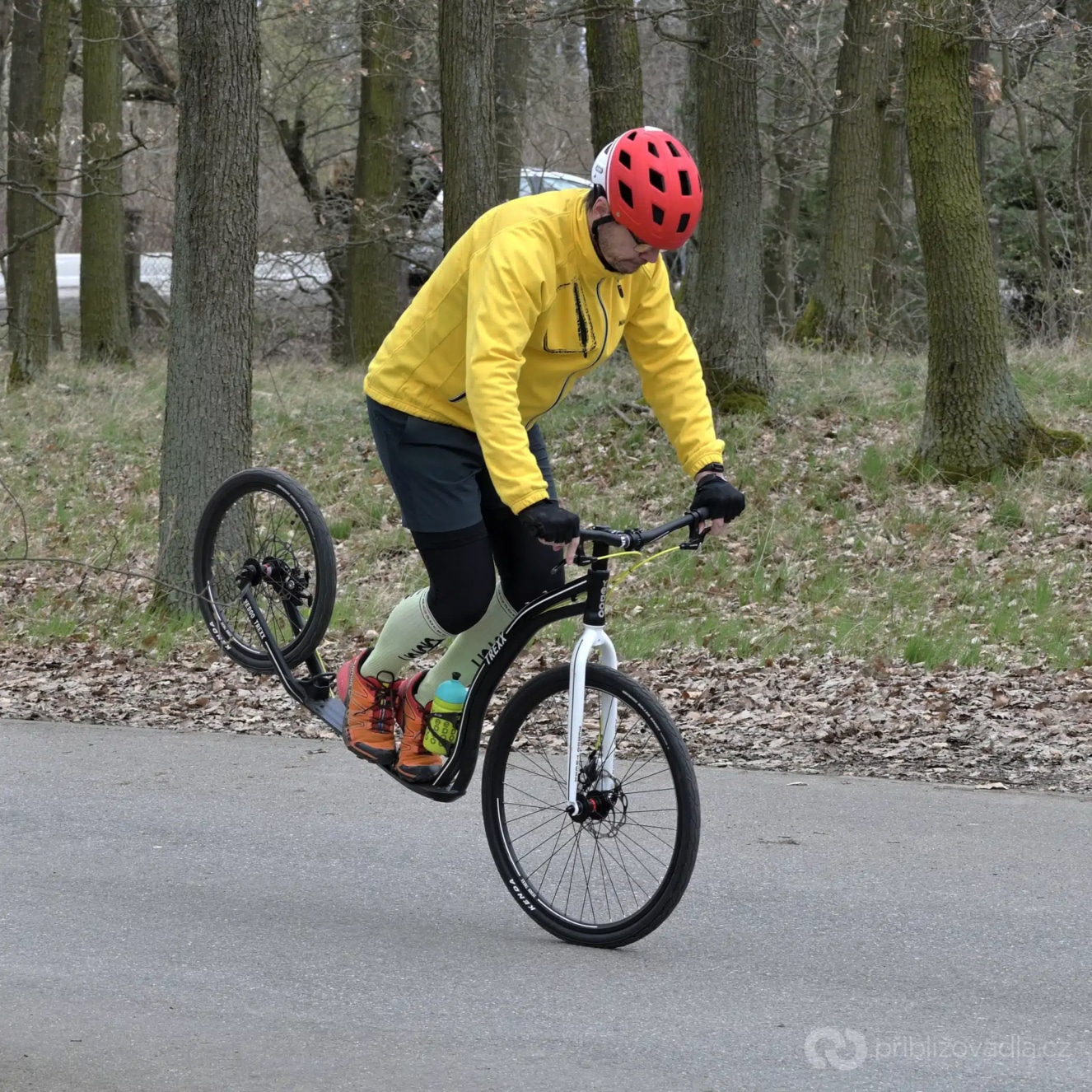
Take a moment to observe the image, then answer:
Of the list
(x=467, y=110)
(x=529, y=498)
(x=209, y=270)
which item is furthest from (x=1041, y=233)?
(x=529, y=498)

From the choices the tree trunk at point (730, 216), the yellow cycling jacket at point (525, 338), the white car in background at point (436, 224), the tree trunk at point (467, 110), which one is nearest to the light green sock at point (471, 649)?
the yellow cycling jacket at point (525, 338)

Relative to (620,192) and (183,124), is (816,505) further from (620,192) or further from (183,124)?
(620,192)

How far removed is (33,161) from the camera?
18734 millimetres

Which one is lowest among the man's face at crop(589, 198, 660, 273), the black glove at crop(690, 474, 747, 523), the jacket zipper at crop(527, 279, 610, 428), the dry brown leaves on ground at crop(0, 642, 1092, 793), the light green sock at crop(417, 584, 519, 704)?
the dry brown leaves on ground at crop(0, 642, 1092, 793)

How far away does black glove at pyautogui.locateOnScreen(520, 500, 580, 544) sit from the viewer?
14.2 feet

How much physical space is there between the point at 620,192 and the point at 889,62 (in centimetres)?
1599

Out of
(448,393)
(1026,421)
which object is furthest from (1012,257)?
(448,393)

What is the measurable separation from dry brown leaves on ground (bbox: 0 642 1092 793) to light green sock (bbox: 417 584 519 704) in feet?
7.20

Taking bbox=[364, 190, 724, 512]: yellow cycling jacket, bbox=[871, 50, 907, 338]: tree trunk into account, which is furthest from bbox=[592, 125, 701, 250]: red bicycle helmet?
bbox=[871, 50, 907, 338]: tree trunk

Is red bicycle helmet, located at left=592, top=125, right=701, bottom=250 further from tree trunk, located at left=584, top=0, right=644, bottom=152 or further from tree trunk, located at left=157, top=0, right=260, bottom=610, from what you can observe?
tree trunk, located at left=584, top=0, right=644, bottom=152

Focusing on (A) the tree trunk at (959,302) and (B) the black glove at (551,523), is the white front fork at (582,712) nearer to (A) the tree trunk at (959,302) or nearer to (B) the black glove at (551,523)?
(B) the black glove at (551,523)

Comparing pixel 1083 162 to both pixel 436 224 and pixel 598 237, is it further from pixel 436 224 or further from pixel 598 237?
pixel 598 237

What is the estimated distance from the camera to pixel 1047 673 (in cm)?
865

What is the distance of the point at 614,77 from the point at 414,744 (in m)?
11.5
